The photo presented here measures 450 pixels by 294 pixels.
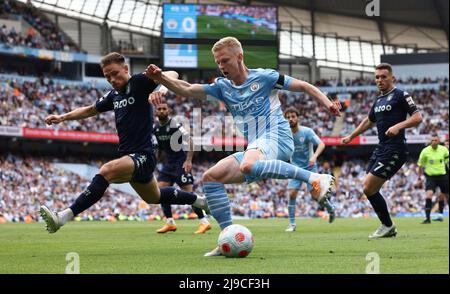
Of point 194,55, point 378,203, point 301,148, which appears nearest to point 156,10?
point 194,55

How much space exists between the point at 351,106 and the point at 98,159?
782 inches

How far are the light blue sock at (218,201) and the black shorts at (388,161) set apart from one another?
4057 mm

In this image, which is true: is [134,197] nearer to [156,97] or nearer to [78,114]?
[78,114]

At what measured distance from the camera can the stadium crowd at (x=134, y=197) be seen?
36938mm

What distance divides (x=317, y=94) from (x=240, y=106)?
3.23 ft

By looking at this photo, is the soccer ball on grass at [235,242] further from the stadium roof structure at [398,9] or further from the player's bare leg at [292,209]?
the stadium roof structure at [398,9]

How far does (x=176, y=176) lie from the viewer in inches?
595

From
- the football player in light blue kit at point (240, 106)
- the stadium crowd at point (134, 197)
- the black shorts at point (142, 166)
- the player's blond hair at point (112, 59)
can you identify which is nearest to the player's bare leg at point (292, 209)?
the black shorts at point (142, 166)

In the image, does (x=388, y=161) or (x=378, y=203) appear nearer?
(x=388, y=161)

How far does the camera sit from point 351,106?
179 feet

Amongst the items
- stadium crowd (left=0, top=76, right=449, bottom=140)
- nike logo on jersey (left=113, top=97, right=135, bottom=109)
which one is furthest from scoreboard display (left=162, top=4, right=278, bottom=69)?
nike logo on jersey (left=113, top=97, right=135, bottom=109)

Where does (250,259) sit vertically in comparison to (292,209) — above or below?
below
